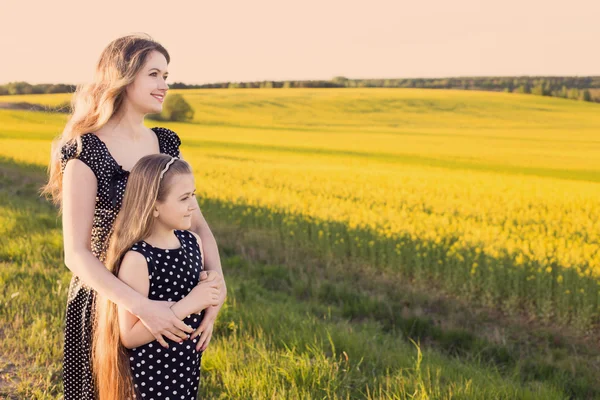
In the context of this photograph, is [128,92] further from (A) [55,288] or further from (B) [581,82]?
(B) [581,82]

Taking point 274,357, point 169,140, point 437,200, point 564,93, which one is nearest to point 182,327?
point 169,140

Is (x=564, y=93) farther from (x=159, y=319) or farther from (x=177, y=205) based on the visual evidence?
(x=159, y=319)

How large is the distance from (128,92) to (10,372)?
260cm

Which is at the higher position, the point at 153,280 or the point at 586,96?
the point at 153,280

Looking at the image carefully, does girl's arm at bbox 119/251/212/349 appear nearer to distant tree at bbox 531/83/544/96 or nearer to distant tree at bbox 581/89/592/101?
distant tree at bbox 581/89/592/101

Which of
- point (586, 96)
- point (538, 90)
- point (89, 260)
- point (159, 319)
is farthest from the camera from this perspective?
point (538, 90)

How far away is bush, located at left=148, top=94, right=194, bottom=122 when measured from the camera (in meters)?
51.3

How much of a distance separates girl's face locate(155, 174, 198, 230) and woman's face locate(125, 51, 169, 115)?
429 mm

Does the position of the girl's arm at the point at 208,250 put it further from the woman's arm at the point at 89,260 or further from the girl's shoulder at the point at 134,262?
the girl's shoulder at the point at 134,262

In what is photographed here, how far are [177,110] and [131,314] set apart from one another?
164 ft

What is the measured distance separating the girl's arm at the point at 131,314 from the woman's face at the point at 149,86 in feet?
2.19

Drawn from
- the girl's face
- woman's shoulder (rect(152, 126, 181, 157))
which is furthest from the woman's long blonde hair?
the girl's face

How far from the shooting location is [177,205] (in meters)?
2.64

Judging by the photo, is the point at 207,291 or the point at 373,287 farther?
the point at 373,287
